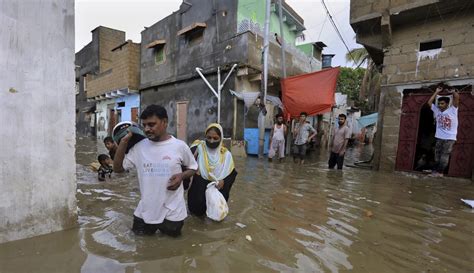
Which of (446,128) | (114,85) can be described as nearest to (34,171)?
(446,128)

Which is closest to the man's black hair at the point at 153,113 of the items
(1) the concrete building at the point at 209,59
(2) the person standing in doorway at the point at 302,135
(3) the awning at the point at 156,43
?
(2) the person standing in doorway at the point at 302,135

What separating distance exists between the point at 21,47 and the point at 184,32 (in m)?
12.9

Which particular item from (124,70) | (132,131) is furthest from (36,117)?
(124,70)

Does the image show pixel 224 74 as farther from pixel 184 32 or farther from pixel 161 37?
pixel 161 37

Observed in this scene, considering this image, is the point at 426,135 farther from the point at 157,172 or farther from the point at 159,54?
the point at 159,54

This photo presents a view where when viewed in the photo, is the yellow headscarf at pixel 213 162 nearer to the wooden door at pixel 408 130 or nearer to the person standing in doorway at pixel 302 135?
the person standing in doorway at pixel 302 135

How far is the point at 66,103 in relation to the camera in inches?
100

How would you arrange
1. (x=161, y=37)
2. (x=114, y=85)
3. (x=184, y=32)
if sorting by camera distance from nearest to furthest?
(x=184, y=32)
(x=161, y=37)
(x=114, y=85)

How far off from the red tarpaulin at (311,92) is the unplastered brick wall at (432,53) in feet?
5.37

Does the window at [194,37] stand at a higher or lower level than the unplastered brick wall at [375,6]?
higher

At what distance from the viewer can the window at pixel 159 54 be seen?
16406 mm

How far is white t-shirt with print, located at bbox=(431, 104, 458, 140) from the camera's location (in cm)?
609

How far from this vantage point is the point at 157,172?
2436 mm

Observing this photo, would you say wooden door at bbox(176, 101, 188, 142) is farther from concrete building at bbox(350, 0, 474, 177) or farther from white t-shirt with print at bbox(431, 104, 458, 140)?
white t-shirt with print at bbox(431, 104, 458, 140)
